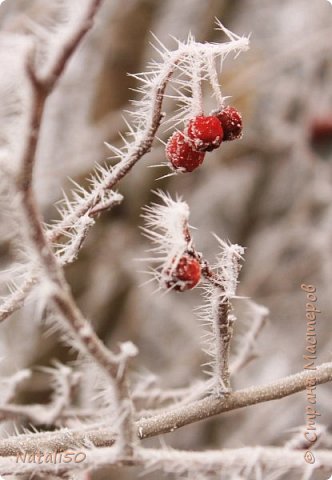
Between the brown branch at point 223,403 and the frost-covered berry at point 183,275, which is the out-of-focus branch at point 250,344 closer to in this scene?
the brown branch at point 223,403

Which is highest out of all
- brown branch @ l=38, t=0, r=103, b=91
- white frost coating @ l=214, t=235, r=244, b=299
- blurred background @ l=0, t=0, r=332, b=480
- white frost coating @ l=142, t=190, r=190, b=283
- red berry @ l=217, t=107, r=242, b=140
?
brown branch @ l=38, t=0, r=103, b=91

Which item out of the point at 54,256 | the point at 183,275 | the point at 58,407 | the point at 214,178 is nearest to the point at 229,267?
→ the point at 183,275

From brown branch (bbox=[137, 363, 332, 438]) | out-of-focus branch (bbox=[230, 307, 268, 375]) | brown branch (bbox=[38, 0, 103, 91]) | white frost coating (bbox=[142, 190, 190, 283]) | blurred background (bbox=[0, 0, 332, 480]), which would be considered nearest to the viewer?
brown branch (bbox=[38, 0, 103, 91])

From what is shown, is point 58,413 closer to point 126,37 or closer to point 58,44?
point 58,44

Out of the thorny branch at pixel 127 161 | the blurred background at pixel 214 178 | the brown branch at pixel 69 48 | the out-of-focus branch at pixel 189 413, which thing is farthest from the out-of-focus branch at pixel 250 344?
the blurred background at pixel 214 178

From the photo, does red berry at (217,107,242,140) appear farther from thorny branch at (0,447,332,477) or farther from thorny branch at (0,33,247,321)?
thorny branch at (0,447,332,477)

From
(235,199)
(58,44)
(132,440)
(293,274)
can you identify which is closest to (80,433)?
(132,440)

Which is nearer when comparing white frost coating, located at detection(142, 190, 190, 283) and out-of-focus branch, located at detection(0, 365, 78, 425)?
white frost coating, located at detection(142, 190, 190, 283)

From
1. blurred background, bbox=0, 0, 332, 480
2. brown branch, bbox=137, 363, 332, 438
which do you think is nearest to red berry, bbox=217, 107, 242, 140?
brown branch, bbox=137, 363, 332, 438
